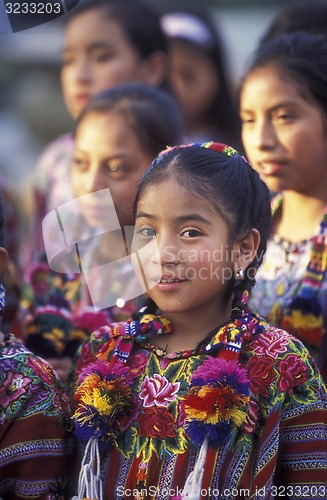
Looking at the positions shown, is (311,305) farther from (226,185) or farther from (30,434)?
(30,434)

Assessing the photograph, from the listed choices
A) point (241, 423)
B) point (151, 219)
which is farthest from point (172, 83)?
point (241, 423)

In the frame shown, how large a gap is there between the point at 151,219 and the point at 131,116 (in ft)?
3.60

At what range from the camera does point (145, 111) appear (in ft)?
11.5

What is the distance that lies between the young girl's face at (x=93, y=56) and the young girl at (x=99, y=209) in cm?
69

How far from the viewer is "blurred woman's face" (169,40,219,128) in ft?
16.9

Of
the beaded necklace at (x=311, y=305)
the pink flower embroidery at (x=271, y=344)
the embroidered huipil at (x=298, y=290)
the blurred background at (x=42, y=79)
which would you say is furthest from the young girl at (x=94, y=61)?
the blurred background at (x=42, y=79)

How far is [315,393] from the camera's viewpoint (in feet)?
7.75

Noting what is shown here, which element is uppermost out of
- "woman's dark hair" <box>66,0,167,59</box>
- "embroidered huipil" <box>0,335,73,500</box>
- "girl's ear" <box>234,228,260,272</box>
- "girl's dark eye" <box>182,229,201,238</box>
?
"woman's dark hair" <box>66,0,167,59</box>

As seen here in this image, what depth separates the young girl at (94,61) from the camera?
14.3 feet

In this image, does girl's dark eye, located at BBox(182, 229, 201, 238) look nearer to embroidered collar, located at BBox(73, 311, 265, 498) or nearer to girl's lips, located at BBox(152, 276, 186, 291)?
girl's lips, located at BBox(152, 276, 186, 291)

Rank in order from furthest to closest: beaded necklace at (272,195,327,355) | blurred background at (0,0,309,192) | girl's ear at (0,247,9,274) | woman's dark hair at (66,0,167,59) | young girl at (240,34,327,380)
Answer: blurred background at (0,0,309,192), woman's dark hair at (66,0,167,59), young girl at (240,34,327,380), beaded necklace at (272,195,327,355), girl's ear at (0,247,9,274)

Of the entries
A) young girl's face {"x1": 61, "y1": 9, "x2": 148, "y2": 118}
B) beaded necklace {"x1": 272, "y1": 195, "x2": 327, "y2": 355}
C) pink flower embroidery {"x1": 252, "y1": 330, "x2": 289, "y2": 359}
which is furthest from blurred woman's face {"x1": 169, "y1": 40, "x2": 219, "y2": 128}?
pink flower embroidery {"x1": 252, "y1": 330, "x2": 289, "y2": 359}

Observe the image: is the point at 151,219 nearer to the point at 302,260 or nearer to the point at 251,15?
the point at 302,260

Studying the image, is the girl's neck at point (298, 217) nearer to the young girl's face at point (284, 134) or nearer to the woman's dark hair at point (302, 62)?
the young girl's face at point (284, 134)
